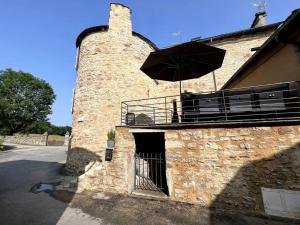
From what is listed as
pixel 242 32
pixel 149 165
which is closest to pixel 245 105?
pixel 149 165

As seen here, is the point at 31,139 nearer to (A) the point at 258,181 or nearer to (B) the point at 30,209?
(B) the point at 30,209

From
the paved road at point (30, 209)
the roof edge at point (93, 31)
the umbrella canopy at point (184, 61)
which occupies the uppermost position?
the roof edge at point (93, 31)

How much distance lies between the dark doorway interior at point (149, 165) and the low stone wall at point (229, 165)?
2.51ft

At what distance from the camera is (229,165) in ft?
14.1

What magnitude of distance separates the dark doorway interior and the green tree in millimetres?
27195

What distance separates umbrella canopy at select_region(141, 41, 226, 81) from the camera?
16.1ft

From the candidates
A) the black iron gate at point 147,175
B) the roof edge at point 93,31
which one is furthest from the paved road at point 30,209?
the roof edge at point 93,31

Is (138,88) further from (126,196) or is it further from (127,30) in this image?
(126,196)

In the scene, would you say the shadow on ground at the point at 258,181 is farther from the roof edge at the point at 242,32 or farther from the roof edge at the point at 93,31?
the roof edge at the point at 93,31

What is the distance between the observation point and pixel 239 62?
10.8 metres

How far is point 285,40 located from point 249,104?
2.10m

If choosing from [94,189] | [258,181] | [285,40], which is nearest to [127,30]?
[285,40]

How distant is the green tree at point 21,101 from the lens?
83.9 feet

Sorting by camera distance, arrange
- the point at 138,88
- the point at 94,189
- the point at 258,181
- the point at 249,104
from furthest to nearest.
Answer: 1. the point at 138,88
2. the point at 94,189
3. the point at 249,104
4. the point at 258,181
